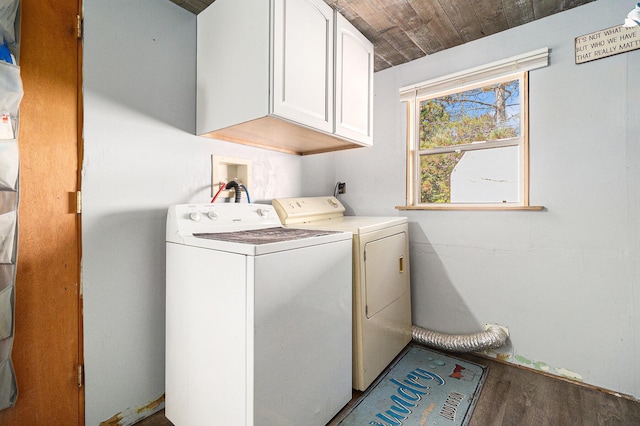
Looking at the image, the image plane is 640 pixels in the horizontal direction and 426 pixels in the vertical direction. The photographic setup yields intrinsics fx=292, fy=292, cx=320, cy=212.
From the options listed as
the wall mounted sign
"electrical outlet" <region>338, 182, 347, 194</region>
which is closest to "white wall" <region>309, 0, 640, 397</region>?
the wall mounted sign

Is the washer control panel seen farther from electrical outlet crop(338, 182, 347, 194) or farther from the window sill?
the window sill

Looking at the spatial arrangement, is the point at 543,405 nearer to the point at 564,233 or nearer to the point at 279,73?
the point at 564,233

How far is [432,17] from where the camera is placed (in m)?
1.87

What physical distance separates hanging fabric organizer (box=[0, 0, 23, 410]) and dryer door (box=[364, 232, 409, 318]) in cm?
160

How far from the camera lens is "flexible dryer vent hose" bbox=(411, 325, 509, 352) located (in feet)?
6.57

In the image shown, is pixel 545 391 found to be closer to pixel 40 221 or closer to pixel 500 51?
pixel 500 51

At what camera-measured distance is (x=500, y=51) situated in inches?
80.5

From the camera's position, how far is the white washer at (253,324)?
3.71 feet

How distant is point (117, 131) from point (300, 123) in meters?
0.92

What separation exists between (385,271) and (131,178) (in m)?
1.59

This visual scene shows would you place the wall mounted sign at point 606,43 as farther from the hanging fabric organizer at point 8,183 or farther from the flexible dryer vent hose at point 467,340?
the hanging fabric organizer at point 8,183

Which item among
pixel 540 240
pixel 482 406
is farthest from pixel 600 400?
pixel 540 240

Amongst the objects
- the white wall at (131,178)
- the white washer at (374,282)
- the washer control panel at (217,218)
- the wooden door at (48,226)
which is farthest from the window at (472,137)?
the wooden door at (48,226)

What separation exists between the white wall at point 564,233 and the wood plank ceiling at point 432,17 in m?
0.09
